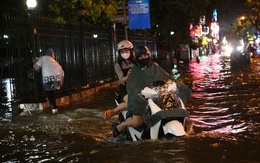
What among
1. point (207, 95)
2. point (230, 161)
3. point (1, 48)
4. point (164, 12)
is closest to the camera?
point (230, 161)

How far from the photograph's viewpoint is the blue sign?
57.7 ft

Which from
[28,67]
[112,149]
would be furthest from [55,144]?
[28,67]

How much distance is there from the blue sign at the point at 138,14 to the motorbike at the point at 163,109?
40.0 ft

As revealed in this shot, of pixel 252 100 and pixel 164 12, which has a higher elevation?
pixel 164 12

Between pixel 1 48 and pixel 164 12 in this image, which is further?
pixel 164 12

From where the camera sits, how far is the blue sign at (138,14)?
57.7ft

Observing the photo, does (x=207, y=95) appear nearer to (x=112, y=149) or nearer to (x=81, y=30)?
(x=81, y=30)

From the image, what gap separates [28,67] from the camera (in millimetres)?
11422

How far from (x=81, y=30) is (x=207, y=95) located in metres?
5.32

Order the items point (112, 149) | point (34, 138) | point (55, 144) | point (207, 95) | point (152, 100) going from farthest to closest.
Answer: point (207, 95), point (34, 138), point (55, 144), point (112, 149), point (152, 100)

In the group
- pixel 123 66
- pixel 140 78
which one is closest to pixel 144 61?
pixel 140 78

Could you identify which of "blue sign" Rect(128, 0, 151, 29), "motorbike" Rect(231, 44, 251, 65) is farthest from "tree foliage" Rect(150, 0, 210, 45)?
"blue sign" Rect(128, 0, 151, 29)

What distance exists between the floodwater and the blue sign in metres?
6.16

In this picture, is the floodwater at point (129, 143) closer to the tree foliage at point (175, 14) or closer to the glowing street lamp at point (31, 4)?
the glowing street lamp at point (31, 4)
